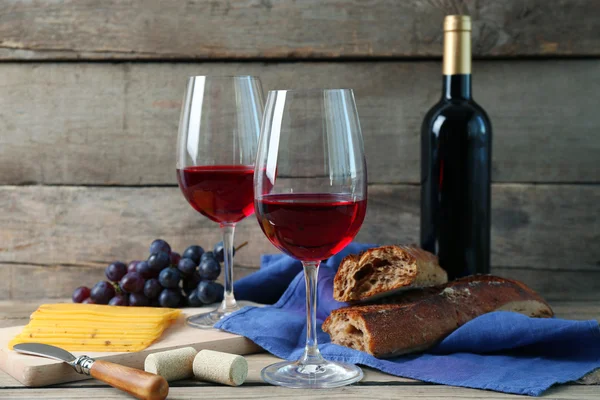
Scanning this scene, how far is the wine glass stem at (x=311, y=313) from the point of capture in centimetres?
109

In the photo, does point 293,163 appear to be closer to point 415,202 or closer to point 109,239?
point 415,202

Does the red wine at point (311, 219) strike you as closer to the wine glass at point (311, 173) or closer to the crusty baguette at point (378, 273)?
the wine glass at point (311, 173)

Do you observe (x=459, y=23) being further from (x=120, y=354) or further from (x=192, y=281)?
(x=120, y=354)

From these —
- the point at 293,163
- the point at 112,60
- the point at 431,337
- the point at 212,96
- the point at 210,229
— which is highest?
the point at 112,60

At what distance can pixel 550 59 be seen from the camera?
1.75 meters

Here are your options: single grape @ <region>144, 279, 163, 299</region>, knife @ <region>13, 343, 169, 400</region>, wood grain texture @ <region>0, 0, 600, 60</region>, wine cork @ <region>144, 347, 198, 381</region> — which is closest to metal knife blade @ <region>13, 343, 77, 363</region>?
knife @ <region>13, 343, 169, 400</region>

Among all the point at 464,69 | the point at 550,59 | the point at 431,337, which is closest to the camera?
the point at 431,337

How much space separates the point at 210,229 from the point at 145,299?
13.5 inches

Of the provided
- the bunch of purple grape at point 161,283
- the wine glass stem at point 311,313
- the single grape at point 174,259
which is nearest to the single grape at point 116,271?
the bunch of purple grape at point 161,283

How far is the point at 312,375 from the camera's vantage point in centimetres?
107

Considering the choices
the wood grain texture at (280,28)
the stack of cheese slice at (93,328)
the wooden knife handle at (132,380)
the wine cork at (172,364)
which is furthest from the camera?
the wood grain texture at (280,28)

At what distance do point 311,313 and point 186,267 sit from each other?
530 mm

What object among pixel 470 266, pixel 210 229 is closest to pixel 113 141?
pixel 210 229

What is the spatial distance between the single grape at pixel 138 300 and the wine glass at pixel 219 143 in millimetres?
243
